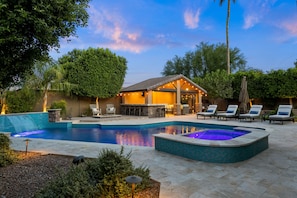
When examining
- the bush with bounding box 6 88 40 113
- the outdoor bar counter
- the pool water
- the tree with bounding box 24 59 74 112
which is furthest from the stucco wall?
the pool water

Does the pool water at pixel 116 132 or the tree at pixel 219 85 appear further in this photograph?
the tree at pixel 219 85

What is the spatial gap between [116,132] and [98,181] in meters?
8.32

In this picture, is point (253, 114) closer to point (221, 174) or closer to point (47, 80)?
point (221, 174)

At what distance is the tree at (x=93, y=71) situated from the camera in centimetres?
1670

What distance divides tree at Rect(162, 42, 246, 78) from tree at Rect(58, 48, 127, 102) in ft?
58.5

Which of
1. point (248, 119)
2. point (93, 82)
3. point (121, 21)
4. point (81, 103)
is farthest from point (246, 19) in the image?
point (81, 103)

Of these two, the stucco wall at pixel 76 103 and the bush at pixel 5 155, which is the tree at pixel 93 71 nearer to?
the stucco wall at pixel 76 103

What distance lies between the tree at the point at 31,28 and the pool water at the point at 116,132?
5839 mm

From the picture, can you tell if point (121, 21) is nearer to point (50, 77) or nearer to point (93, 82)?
point (93, 82)

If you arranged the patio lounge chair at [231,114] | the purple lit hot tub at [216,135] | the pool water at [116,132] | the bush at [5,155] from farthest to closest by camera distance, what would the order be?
1. the patio lounge chair at [231,114]
2. the pool water at [116,132]
3. the purple lit hot tub at [216,135]
4. the bush at [5,155]

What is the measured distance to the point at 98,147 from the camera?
6.96 m

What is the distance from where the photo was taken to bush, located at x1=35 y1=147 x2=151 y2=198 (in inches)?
110

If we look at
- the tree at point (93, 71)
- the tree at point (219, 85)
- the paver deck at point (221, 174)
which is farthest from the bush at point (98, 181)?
the tree at point (219, 85)

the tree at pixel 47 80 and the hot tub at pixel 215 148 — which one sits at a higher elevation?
the tree at pixel 47 80
